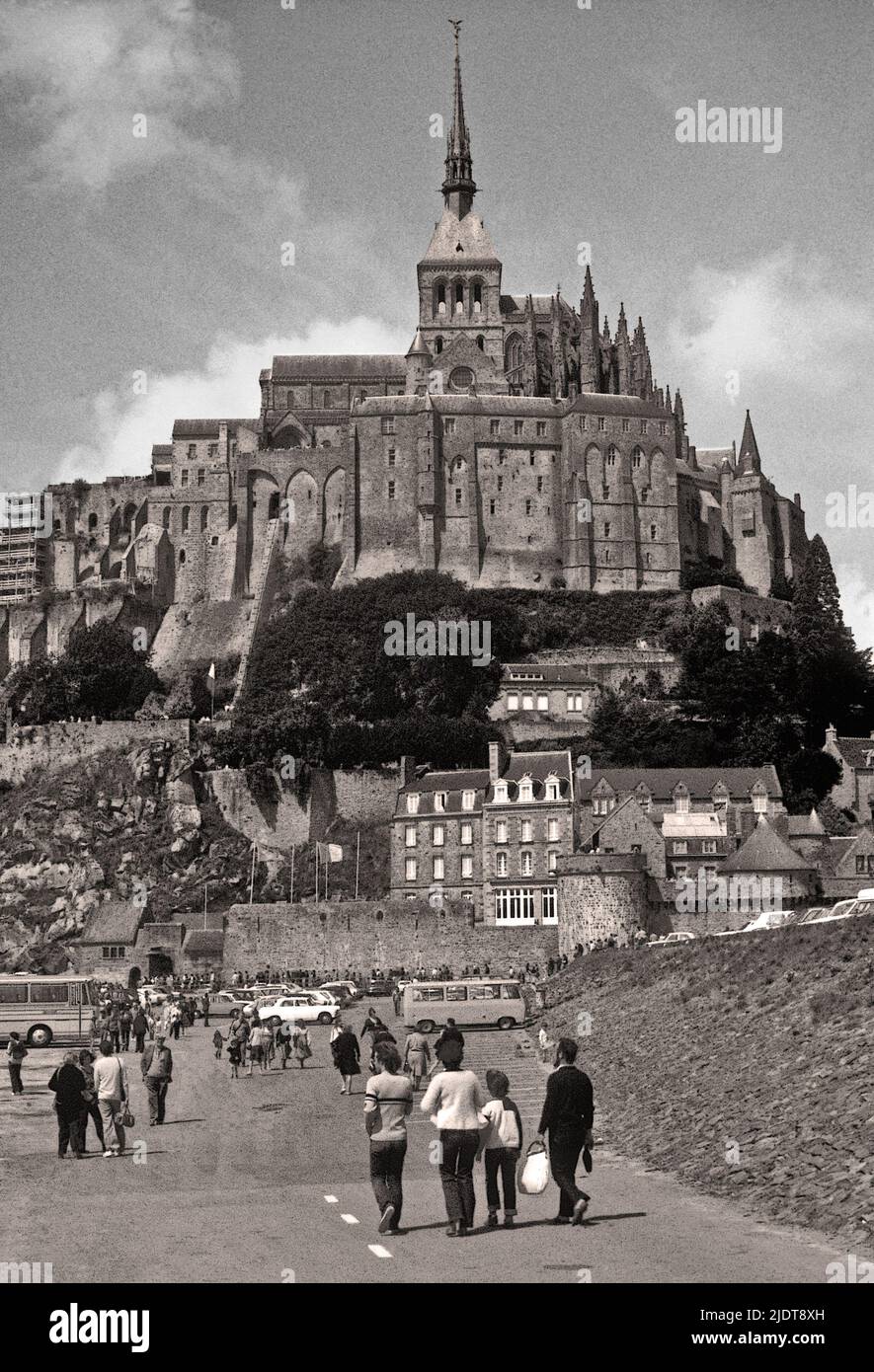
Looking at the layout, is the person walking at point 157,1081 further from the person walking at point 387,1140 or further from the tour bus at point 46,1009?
the tour bus at point 46,1009

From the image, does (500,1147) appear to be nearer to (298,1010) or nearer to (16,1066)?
(16,1066)

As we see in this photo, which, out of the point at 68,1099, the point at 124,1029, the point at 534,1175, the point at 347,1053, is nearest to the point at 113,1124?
the point at 68,1099

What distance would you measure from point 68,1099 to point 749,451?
92.4 metres

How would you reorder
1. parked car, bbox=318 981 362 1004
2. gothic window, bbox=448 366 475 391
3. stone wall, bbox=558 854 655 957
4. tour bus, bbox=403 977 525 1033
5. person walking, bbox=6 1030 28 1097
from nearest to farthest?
person walking, bbox=6 1030 28 1097 < tour bus, bbox=403 977 525 1033 < parked car, bbox=318 981 362 1004 < stone wall, bbox=558 854 655 957 < gothic window, bbox=448 366 475 391

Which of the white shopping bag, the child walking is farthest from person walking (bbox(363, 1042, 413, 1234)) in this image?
the white shopping bag

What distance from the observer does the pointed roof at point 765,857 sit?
2304 inches

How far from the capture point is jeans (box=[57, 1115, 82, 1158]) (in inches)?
856

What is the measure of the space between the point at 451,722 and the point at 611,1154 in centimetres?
5984

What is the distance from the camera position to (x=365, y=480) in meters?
101

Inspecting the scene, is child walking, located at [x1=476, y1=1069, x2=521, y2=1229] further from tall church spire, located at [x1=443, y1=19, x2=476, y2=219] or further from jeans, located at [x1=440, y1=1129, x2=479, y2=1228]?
tall church spire, located at [x1=443, y1=19, x2=476, y2=219]

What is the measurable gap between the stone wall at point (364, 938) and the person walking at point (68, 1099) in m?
40.8

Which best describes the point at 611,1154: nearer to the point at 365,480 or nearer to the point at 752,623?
the point at 752,623

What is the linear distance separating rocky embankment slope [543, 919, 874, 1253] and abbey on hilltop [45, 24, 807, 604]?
62691 millimetres

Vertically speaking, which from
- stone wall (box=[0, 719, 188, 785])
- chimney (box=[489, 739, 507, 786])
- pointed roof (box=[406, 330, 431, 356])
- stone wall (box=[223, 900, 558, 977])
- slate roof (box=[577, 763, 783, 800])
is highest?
pointed roof (box=[406, 330, 431, 356])
